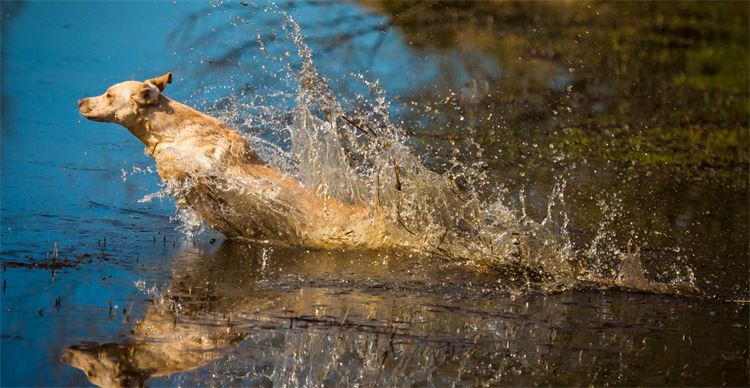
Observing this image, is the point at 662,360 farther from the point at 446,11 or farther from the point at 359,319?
the point at 446,11

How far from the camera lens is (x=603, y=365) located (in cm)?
529

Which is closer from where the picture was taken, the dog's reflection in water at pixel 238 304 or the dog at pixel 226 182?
the dog's reflection in water at pixel 238 304

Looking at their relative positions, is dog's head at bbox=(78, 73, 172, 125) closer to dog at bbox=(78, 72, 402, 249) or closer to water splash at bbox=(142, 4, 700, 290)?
dog at bbox=(78, 72, 402, 249)

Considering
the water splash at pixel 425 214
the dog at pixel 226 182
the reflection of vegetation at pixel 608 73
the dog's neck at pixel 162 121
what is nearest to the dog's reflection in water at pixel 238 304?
the dog at pixel 226 182

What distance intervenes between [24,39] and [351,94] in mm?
3874

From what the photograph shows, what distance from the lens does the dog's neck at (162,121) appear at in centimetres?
710

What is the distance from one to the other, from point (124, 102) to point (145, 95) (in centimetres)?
16

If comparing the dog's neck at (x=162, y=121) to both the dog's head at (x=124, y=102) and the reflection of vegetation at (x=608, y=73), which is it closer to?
the dog's head at (x=124, y=102)

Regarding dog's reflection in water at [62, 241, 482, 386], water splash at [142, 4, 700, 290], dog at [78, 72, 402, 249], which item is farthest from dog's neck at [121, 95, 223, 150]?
dog's reflection in water at [62, 241, 482, 386]

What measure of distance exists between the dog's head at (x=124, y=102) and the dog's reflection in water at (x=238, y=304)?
3.43 feet

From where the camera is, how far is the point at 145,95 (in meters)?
7.12

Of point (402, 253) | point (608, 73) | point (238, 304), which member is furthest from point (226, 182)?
point (608, 73)

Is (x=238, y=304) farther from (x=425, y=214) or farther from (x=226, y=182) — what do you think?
(x=425, y=214)

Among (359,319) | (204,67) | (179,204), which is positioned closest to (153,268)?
(179,204)
